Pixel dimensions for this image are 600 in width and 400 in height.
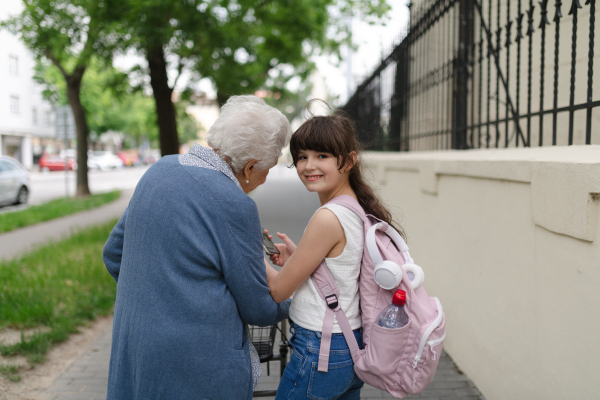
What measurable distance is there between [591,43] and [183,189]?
2063mm

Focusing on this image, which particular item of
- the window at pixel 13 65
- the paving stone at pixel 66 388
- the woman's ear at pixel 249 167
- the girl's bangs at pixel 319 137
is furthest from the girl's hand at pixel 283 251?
the window at pixel 13 65

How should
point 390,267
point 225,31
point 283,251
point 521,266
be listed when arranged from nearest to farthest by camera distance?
point 390,267
point 283,251
point 521,266
point 225,31

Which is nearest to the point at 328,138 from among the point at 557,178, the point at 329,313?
the point at 329,313

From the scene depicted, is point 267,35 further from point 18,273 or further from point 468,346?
point 468,346

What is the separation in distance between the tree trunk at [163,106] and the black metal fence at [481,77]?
208 inches

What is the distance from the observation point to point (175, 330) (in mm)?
1652

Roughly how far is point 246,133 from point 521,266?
1662 millimetres

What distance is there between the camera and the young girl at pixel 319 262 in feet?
5.69

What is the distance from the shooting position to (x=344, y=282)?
5.82 ft

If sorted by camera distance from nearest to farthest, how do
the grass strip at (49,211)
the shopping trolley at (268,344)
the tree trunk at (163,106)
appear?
the shopping trolley at (268,344) < the tree trunk at (163,106) < the grass strip at (49,211)

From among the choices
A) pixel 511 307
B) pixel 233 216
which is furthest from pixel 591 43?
pixel 233 216

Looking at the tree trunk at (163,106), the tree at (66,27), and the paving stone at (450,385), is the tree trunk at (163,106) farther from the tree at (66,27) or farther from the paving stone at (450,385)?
the paving stone at (450,385)

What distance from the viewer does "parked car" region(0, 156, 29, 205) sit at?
48.7 ft

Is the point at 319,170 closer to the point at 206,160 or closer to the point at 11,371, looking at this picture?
the point at 206,160
